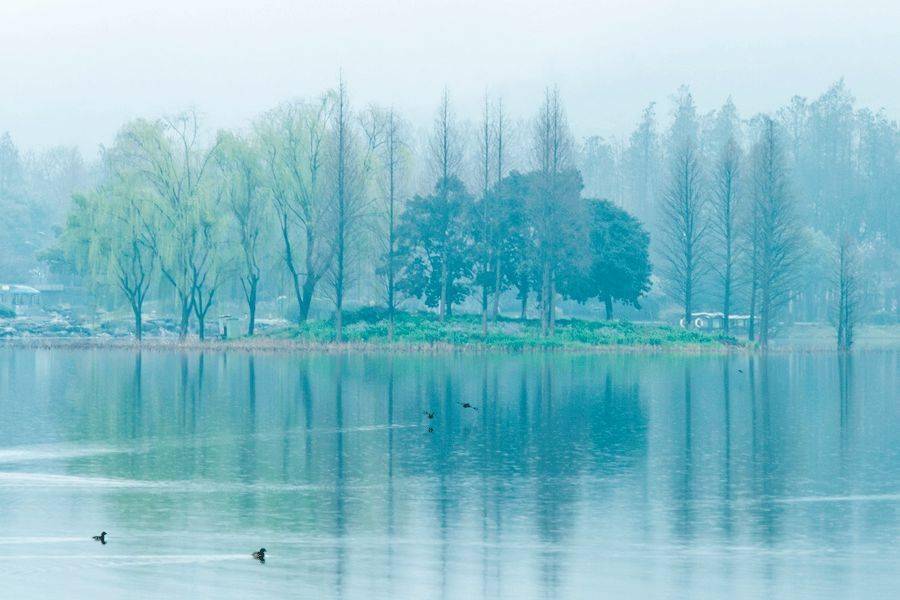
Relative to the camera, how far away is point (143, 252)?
250 ft

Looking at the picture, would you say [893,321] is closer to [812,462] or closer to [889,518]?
[812,462]

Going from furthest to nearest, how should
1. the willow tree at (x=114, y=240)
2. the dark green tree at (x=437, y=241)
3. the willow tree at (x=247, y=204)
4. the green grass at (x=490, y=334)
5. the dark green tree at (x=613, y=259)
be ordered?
the dark green tree at (x=613, y=259), the dark green tree at (x=437, y=241), the willow tree at (x=247, y=204), the willow tree at (x=114, y=240), the green grass at (x=490, y=334)

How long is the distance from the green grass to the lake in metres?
25.5

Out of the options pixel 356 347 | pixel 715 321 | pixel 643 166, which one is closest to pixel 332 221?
pixel 356 347

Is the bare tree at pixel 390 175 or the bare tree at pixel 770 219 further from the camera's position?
the bare tree at pixel 770 219

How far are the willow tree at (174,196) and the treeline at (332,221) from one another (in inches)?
3.2

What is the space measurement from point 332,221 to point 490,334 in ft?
35.7

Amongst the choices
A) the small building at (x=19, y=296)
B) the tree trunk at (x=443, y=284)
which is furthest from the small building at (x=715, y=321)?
the small building at (x=19, y=296)

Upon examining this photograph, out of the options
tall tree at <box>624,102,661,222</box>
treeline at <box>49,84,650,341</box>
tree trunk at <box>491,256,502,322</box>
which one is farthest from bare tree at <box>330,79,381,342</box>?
tall tree at <box>624,102,661,222</box>

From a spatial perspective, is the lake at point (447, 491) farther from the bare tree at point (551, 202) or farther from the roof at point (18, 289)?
the roof at point (18, 289)

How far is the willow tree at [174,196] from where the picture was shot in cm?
7481

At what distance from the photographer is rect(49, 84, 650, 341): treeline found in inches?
2953

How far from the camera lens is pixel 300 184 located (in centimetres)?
7700

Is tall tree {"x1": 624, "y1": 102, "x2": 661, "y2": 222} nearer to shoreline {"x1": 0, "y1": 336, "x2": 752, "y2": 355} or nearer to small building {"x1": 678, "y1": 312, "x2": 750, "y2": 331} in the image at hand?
small building {"x1": 678, "y1": 312, "x2": 750, "y2": 331}
